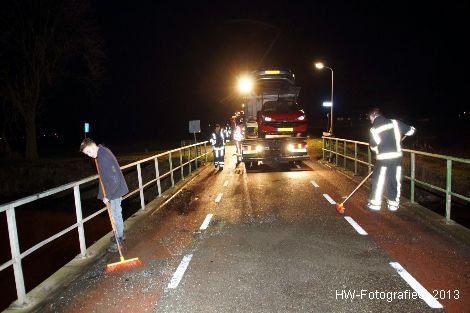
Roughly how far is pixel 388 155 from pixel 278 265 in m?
3.56

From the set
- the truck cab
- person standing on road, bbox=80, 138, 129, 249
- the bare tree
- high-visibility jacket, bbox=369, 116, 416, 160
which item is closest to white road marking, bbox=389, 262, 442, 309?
high-visibility jacket, bbox=369, 116, 416, 160

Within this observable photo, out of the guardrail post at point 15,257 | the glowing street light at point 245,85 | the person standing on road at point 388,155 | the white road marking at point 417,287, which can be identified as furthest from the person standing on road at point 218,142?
→ the guardrail post at point 15,257

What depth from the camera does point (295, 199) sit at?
10469 millimetres

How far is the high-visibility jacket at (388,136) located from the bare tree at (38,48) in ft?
83.2

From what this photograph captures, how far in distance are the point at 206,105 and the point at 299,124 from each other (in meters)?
88.6

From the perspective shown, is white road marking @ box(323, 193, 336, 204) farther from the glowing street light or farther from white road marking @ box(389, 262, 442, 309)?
the glowing street light

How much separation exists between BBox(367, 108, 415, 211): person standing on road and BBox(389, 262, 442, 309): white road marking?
101 inches

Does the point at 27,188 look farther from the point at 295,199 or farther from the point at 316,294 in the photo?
the point at 316,294

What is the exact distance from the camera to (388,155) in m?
7.75

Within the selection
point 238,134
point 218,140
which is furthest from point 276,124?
point 218,140

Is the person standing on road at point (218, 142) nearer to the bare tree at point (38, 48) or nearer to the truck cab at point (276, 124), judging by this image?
the truck cab at point (276, 124)

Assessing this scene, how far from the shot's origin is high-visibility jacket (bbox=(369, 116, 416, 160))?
7.70 m

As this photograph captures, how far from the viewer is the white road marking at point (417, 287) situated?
4.36 meters

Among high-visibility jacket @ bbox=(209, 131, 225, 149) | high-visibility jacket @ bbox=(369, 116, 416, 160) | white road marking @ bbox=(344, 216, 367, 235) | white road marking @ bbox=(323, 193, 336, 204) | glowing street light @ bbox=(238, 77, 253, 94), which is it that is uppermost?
glowing street light @ bbox=(238, 77, 253, 94)
